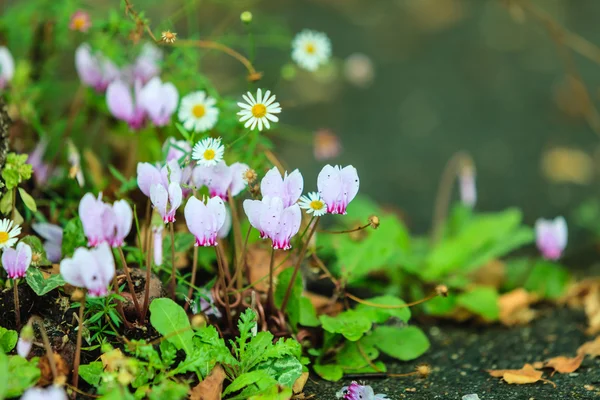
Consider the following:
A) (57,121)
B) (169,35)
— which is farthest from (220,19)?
(169,35)

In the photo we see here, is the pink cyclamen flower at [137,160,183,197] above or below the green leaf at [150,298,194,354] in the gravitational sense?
above

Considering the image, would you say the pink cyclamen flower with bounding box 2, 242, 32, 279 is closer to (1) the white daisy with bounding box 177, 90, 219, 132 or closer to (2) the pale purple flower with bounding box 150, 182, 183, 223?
(2) the pale purple flower with bounding box 150, 182, 183, 223

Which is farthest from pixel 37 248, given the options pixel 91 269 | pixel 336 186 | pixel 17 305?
pixel 336 186

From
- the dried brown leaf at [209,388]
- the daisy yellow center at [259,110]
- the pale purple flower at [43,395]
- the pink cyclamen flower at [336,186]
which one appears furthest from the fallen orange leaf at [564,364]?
the pale purple flower at [43,395]

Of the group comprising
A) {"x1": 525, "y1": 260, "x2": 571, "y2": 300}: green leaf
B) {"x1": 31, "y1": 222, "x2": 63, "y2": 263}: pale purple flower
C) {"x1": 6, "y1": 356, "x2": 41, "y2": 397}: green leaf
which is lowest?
{"x1": 6, "y1": 356, "x2": 41, "y2": 397}: green leaf

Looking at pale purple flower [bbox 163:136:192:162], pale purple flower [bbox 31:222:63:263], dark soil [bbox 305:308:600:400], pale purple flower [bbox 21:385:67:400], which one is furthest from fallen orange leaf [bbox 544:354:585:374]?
pale purple flower [bbox 31:222:63:263]

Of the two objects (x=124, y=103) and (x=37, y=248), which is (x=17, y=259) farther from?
(x=124, y=103)

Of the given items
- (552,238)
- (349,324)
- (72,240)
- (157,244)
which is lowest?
(72,240)
